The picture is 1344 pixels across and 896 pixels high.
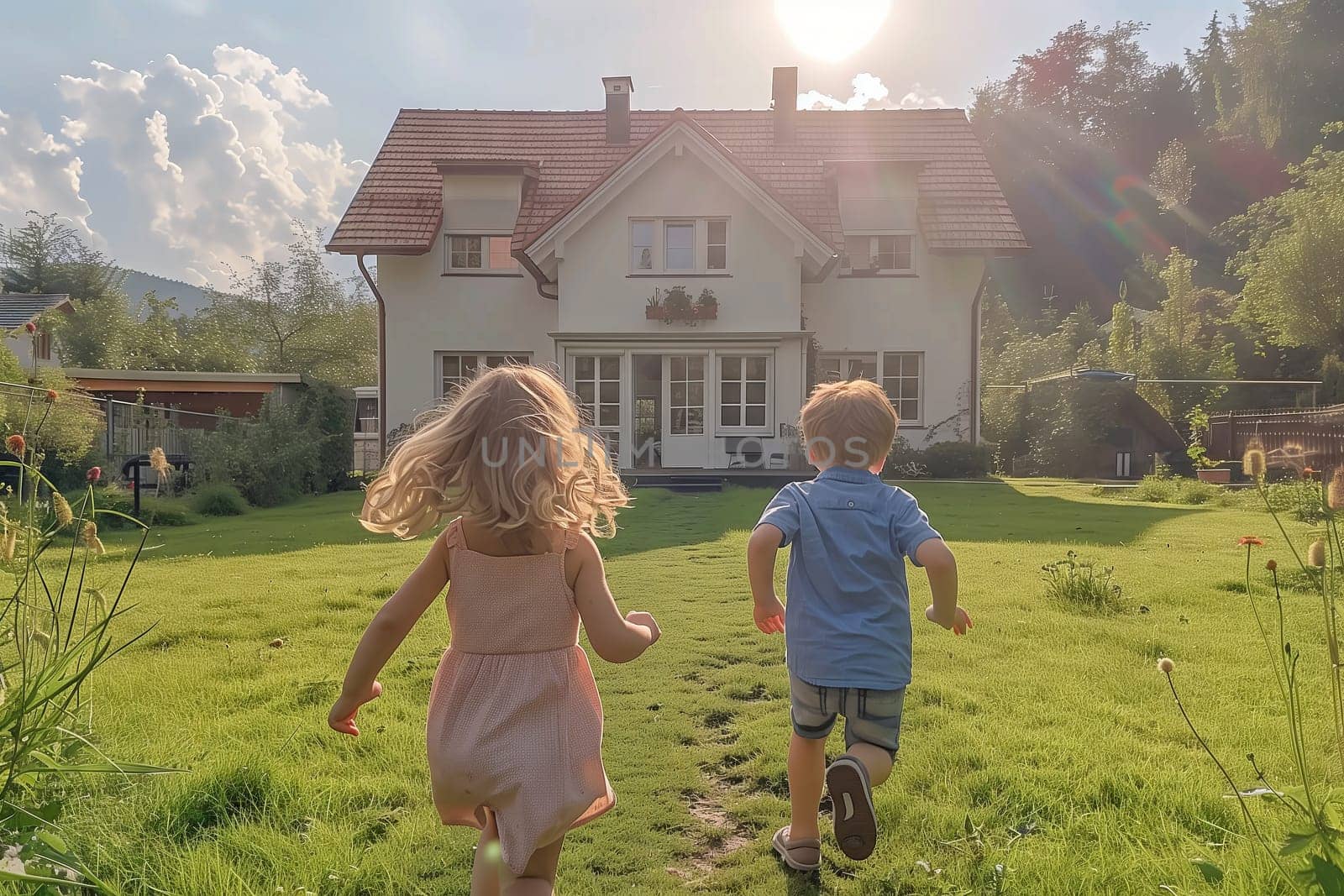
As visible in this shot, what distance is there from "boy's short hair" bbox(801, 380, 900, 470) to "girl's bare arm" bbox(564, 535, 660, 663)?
967 millimetres

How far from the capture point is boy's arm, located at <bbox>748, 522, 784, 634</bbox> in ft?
8.46

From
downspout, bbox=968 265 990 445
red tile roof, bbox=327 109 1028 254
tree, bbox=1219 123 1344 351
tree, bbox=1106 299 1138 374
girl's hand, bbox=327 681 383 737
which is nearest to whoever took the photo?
girl's hand, bbox=327 681 383 737

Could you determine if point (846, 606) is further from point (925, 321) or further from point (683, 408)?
point (925, 321)

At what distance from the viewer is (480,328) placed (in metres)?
19.9

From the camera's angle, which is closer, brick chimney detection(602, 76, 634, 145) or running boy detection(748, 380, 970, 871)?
running boy detection(748, 380, 970, 871)

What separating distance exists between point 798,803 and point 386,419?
62.2ft

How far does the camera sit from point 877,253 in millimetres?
19906

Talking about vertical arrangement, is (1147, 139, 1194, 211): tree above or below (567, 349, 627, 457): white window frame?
above

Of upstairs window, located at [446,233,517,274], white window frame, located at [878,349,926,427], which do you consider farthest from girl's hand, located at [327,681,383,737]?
upstairs window, located at [446,233,517,274]

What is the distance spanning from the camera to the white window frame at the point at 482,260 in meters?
19.9

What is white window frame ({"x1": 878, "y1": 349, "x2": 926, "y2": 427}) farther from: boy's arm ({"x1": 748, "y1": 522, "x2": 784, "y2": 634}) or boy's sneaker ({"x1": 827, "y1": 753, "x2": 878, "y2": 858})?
boy's sneaker ({"x1": 827, "y1": 753, "x2": 878, "y2": 858})

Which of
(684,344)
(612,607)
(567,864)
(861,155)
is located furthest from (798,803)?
(861,155)

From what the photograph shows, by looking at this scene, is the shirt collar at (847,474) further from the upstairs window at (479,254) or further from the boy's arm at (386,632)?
the upstairs window at (479,254)

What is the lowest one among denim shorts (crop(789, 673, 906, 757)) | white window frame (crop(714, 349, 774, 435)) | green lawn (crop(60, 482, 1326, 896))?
green lawn (crop(60, 482, 1326, 896))
